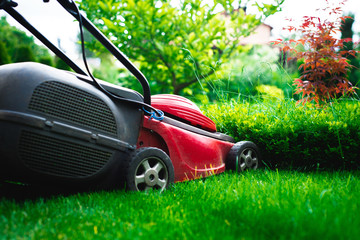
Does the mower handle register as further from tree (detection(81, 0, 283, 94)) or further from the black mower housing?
tree (detection(81, 0, 283, 94))

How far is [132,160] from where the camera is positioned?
5.60 feet

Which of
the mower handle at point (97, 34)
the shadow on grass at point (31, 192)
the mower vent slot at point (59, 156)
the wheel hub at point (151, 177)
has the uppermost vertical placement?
the mower handle at point (97, 34)

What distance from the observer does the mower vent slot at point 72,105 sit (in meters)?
1.45

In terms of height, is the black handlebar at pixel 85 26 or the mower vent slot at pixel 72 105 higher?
the black handlebar at pixel 85 26

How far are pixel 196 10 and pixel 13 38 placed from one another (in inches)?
998

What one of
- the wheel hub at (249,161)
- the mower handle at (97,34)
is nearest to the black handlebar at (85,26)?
the mower handle at (97,34)

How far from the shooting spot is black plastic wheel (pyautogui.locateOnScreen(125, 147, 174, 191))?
5.62 feet

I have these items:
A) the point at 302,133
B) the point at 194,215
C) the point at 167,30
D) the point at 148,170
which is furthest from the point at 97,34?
the point at 167,30

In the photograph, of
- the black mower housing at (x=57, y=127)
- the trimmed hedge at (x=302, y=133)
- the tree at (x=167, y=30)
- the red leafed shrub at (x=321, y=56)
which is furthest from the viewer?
the tree at (x=167, y=30)

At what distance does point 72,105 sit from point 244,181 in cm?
122

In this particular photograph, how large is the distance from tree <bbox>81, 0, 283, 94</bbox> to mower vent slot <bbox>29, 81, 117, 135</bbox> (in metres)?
3.12

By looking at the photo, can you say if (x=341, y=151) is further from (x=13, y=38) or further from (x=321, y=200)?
(x=13, y=38)

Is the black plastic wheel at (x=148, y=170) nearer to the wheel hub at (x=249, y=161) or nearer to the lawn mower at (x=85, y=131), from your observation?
the lawn mower at (x=85, y=131)

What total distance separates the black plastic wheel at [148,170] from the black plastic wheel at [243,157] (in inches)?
28.8
